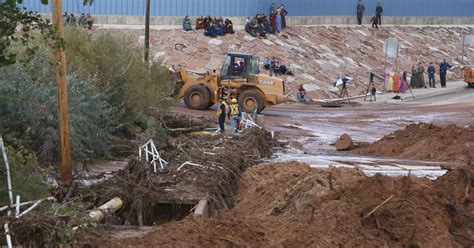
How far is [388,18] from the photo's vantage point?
78.4m

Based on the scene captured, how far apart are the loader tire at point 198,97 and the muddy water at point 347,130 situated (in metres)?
2.84

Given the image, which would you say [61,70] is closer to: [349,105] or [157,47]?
[349,105]

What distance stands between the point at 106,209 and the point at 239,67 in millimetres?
26578

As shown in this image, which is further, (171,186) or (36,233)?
(171,186)

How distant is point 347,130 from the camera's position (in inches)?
1570

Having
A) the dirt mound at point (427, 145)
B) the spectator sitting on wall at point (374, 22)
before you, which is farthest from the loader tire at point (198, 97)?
the spectator sitting on wall at point (374, 22)

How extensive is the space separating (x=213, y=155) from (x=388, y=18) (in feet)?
188

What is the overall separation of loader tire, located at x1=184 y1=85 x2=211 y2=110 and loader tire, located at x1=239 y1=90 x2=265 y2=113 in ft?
4.98

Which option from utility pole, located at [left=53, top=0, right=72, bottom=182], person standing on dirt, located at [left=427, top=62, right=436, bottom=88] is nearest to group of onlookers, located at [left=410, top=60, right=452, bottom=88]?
person standing on dirt, located at [left=427, top=62, right=436, bottom=88]

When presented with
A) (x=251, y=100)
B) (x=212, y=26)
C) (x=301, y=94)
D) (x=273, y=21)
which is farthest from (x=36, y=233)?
(x=273, y=21)

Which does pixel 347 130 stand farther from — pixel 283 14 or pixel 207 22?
pixel 283 14

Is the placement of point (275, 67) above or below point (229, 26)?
below

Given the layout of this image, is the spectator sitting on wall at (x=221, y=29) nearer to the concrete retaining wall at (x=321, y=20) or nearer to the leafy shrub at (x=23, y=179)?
the concrete retaining wall at (x=321, y=20)

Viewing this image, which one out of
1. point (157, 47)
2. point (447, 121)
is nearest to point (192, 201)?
point (447, 121)
